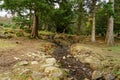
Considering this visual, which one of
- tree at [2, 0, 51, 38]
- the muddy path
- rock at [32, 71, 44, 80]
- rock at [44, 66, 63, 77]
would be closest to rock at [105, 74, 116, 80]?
the muddy path

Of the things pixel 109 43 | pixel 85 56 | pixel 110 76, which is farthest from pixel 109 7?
pixel 110 76

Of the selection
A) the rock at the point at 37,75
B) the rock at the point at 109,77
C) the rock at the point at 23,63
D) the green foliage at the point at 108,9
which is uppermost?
the green foliage at the point at 108,9

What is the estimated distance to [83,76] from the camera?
753 centimetres

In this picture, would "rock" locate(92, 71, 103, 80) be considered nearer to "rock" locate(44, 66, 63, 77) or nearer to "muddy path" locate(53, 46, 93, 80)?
"muddy path" locate(53, 46, 93, 80)

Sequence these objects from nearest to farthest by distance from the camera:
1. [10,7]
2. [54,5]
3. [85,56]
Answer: [85,56] < [10,7] < [54,5]

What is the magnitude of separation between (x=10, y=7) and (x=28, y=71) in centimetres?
833

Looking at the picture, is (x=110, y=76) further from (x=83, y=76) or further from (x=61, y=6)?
(x=61, y=6)

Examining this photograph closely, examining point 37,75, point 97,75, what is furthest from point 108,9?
point 37,75

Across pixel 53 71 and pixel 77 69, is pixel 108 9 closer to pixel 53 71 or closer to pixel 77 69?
pixel 77 69

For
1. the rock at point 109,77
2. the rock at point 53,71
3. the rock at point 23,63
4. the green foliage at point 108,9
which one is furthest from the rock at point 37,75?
the green foliage at point 108,9

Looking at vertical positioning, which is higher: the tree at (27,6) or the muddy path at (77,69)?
the tree at (27,6)

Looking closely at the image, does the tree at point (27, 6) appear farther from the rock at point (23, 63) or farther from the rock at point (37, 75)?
the rock at point (37, 75)

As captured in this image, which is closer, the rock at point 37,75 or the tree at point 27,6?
the rock at point 37,75

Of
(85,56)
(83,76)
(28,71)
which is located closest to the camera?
(28,71)
